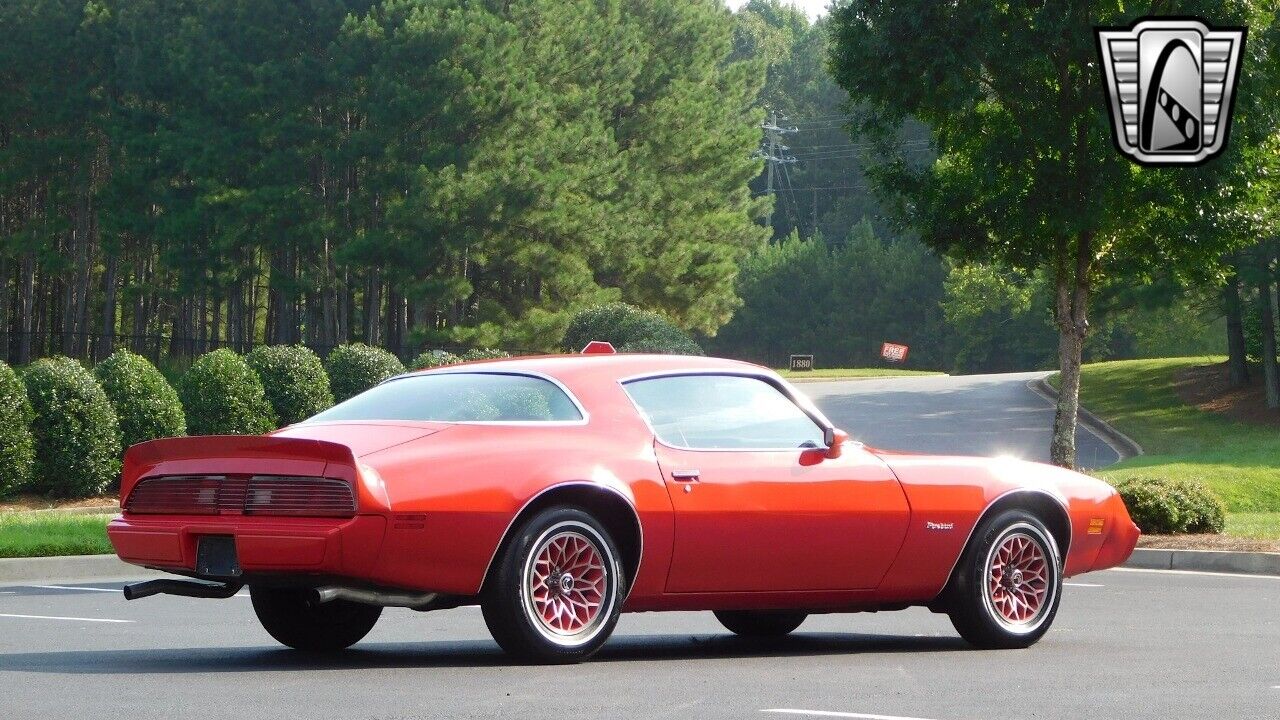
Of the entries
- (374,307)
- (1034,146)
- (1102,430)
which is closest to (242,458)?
(1034,146)

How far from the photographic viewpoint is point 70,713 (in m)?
6.70

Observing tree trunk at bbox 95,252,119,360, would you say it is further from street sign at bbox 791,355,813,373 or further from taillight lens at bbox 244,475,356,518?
taillight lens at bbox 244,475,356,518

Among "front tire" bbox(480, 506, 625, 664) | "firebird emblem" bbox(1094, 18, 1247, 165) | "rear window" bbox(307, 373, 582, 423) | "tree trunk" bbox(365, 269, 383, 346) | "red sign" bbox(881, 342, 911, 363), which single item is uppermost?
"firebird emblem" bbox(1094, 18, 1247, 165)

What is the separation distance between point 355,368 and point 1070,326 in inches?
476

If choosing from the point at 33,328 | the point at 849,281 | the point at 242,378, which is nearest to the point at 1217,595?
the point at 242,378

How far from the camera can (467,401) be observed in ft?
28.3

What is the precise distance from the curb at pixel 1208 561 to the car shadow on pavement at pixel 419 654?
8.02 meters

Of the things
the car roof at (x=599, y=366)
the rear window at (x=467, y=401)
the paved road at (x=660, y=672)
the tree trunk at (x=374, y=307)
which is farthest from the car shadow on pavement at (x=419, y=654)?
the tree trunk at (x=374, y=307)

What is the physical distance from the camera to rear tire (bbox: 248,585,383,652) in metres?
9.05

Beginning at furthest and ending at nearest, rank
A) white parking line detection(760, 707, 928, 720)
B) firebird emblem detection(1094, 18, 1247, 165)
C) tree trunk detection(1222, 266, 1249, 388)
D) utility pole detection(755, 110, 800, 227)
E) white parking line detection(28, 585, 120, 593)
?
utility pole detection(755, 110, 800, 227), tree trunk detection(1222, 266, 1249, 388), firebird emblem detection(1094, 18, 1247, 165), white parking line detection(28, 585, 120, 593), white parking line detection(760, 707, 928, 720)

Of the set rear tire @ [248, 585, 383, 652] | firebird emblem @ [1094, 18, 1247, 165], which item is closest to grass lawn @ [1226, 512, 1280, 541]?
firebird emblem @ [1094, 18, 1247, 165]

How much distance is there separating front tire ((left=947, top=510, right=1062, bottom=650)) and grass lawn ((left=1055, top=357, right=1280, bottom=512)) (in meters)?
10.6

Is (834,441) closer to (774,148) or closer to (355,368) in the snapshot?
(355,368)

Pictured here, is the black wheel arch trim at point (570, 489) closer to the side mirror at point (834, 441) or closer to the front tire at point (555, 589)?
the front tire at point (555, 589)
